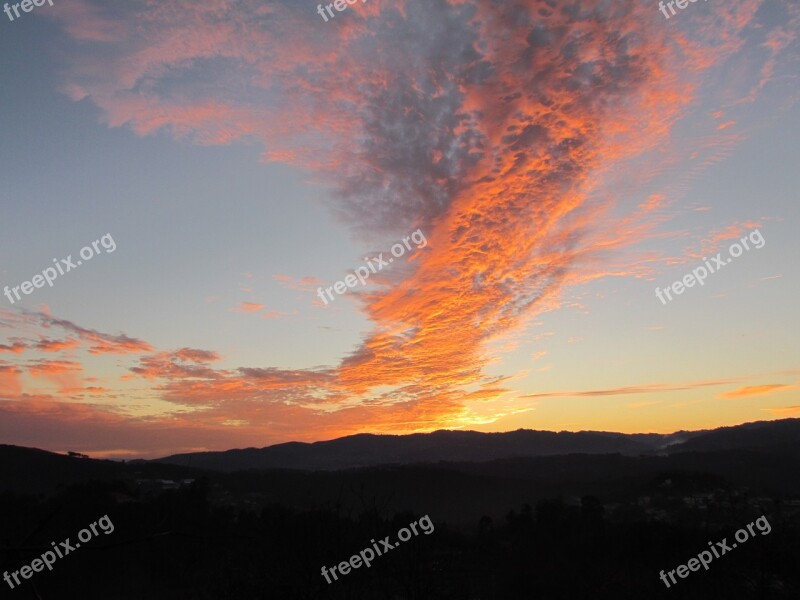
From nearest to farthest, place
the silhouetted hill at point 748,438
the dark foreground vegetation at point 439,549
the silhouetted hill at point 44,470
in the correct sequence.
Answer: the dark foreground vegetation at point 439,549 < the silhouetted hill at point 44,470 < the silhouetted hill at point 748,438

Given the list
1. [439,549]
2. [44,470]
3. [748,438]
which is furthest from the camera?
[748,438]

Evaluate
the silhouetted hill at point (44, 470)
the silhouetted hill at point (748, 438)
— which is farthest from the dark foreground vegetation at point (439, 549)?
the silhouetted hill at point (748, 438)

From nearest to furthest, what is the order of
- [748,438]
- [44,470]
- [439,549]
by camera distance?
[439,549] < [44,470] < [748,438]

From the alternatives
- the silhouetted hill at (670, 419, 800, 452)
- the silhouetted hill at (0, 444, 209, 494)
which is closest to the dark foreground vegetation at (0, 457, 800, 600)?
the silhouetted hill at (0, 444, 209, 494)

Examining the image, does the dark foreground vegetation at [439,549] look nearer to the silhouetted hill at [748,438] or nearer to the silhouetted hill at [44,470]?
the silhouetted hill at [44,470]

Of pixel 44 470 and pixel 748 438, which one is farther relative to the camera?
pixel 748 438

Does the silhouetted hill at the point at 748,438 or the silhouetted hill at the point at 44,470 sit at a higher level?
the silhouetted hill at the point at 44,470

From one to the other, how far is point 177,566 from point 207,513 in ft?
70.8

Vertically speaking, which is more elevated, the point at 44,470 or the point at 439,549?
the point at 44,470

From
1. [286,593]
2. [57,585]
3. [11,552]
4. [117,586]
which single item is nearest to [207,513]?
[117,586]

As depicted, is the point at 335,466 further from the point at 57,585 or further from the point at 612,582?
the point at 612,582

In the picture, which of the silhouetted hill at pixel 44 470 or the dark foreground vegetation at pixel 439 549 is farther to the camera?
the silhouetted hill at pixel 44 470

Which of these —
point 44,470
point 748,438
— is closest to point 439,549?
point 44,470

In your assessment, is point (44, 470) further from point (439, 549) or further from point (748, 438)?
point (748, 438)
